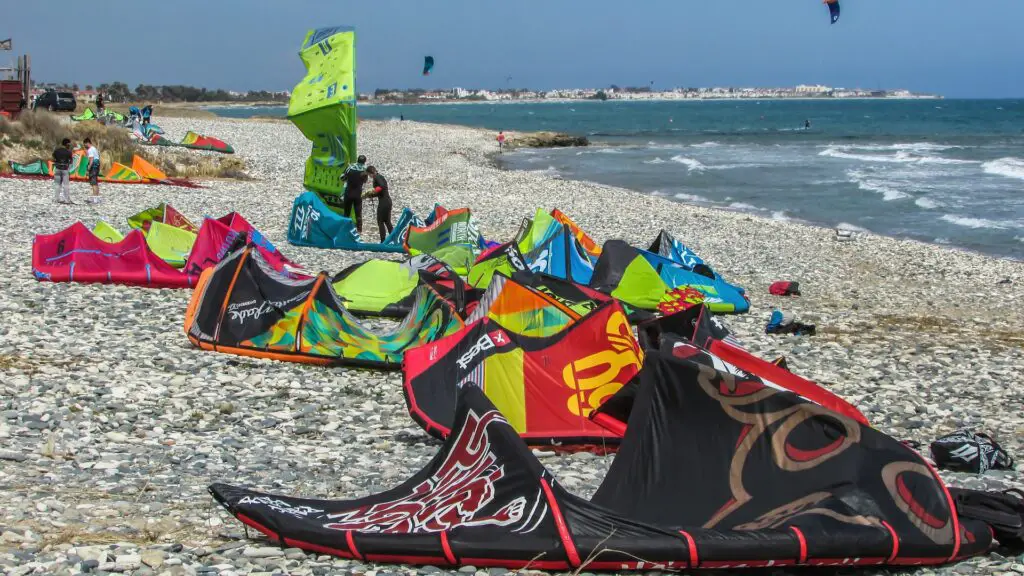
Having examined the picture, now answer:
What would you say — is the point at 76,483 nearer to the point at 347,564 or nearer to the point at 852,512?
the point at 347,564

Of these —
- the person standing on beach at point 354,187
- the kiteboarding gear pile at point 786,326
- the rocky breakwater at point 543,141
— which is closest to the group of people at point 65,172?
the person standing on beach at point 354,187

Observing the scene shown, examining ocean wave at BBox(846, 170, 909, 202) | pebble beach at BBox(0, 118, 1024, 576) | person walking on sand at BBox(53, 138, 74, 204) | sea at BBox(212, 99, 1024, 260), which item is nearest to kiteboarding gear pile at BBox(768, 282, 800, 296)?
pebble beach at BBox(0, 118, 1024, 576)

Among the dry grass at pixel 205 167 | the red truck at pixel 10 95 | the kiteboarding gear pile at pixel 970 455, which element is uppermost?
the red truck at pixel 10 95

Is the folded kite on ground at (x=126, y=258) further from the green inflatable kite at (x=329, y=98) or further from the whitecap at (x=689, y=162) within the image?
the whitecap at (x=689, y=162)

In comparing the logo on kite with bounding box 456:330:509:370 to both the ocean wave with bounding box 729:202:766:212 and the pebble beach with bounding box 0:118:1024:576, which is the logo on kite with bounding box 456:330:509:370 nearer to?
the pebble beach with bounding box 0:118:1024:576

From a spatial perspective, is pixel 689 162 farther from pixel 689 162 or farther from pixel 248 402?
pixel 248 402

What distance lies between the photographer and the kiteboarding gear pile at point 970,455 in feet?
26.0

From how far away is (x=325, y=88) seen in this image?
18688 mm

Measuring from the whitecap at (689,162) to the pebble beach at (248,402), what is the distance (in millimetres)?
32089

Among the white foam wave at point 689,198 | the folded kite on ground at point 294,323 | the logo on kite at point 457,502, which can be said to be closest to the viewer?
the logo on kite at point 457,502

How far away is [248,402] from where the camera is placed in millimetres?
9070

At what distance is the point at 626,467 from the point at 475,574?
144 cm

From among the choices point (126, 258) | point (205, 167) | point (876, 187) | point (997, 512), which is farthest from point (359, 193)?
point (876, 187)

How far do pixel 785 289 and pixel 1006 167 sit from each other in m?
38.6
